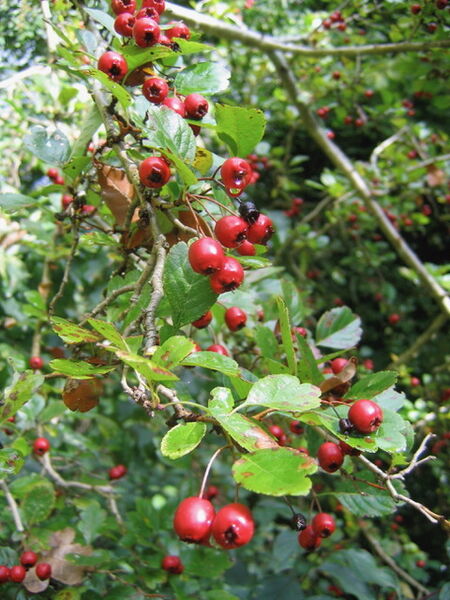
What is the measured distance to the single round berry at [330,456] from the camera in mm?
942

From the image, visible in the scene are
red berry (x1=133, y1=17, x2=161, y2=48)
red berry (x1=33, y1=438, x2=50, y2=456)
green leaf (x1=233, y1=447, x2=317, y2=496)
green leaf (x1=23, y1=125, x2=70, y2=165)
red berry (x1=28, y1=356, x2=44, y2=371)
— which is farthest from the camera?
red berry (x1=28, y1=356, x2=44, y2=371)

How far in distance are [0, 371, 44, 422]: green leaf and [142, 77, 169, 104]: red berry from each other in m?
0.63

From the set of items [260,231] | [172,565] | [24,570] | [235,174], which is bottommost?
[172,565]

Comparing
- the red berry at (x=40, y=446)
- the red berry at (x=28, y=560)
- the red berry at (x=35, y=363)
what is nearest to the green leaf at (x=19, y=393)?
the red berry at (x=28, y=560)

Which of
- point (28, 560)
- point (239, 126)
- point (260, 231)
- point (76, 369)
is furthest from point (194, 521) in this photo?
point (28, 560)

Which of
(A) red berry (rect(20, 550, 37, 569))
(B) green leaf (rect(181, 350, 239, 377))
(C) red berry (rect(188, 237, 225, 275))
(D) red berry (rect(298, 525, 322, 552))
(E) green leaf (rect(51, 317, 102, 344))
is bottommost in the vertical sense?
(A) red berry (rect(20, 550, 37, 569))

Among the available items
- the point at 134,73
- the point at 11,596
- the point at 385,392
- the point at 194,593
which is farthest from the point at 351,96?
the point at 11,596

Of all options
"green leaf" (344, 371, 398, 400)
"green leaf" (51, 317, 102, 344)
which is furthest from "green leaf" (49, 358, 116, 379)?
"green leaf" (344, 371, 398, 400)

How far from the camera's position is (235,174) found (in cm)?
95

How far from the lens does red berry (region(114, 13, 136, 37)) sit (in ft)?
3.70

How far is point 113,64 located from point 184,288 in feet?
1.73

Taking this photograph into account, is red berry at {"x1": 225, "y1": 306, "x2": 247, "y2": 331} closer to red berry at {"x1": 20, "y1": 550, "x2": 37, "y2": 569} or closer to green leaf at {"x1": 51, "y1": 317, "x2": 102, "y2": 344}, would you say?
green leaf at {"x1": 51, "y1": 317, "x2": 102, "y2": 344}

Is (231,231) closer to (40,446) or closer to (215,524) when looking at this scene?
(215,524)

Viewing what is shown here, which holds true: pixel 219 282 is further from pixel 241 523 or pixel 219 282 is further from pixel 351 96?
pixel 351 96
